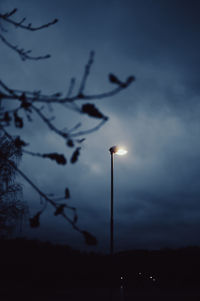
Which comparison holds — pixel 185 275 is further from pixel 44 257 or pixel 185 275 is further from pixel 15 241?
pixel 15 241

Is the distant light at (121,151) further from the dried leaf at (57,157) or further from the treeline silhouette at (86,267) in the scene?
the treeline silhouette at (86,267)

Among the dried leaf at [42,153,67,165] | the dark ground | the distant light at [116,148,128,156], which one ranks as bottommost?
the dark ground

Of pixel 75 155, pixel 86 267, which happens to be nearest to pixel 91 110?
pixel 75 155

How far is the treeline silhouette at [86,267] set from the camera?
125ft

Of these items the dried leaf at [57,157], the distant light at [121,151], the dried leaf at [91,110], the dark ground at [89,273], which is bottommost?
the dark ground at [89,273]

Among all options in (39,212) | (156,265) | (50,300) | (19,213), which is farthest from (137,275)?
(39,212)

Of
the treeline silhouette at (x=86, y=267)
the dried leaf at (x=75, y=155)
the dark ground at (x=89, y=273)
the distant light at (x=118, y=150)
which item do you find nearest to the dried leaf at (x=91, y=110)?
the dried leaf at (x=75, y=155)

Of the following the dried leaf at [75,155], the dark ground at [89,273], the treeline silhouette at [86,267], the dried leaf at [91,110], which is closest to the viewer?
the dried leaf at [91,110]

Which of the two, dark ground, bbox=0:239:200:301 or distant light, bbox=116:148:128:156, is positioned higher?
distant light, bbox=116:148:128:156

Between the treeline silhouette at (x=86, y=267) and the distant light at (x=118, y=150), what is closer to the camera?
the distant light at (x=118, y=150)

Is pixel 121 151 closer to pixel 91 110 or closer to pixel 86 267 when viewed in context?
pixel 91 110

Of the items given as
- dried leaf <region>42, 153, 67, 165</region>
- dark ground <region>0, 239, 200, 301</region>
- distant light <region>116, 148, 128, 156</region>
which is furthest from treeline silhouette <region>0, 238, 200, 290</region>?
dried leaf <region>42, 153, 67, 165</region>

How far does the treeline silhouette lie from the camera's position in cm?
3806

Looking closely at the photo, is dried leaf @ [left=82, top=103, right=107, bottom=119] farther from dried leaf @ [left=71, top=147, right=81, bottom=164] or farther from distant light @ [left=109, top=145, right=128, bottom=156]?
distant light @ [left=109, top=145, right=128, bottom=156]
